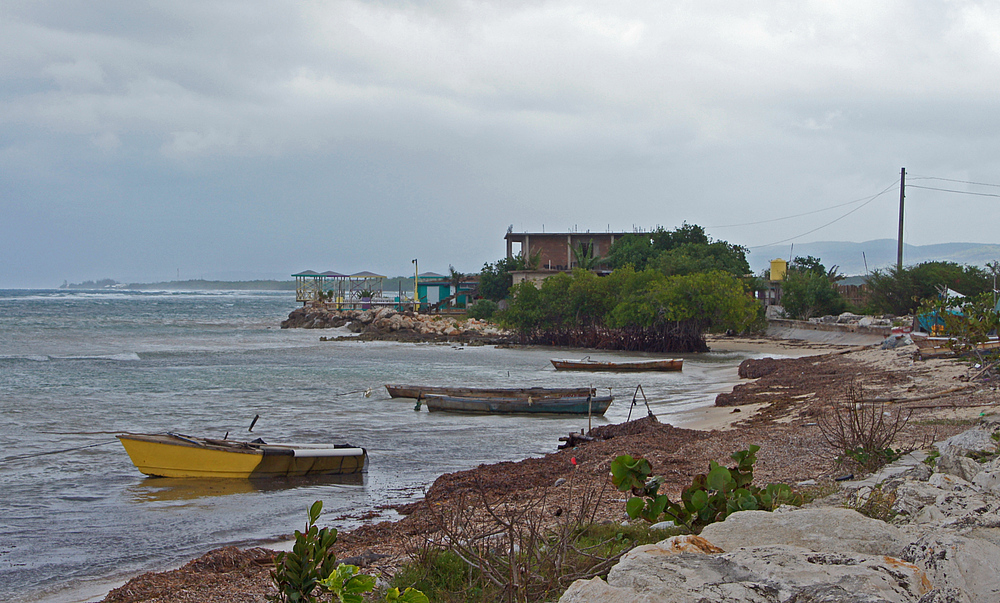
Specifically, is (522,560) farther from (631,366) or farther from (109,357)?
(109,357)

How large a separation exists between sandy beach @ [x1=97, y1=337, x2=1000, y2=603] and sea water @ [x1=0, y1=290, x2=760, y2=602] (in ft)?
4.17

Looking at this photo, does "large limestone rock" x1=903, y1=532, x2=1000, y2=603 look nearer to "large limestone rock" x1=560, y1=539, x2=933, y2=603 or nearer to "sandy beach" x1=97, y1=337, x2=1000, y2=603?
"large limestone rock" x1=560, y1=539, x2=933, y2=603

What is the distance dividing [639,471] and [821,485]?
4.17m

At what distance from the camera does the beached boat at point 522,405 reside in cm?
2247

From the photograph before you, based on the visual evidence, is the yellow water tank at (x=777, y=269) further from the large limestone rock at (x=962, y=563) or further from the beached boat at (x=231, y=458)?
the large limestone rock at (x=962, y=563)

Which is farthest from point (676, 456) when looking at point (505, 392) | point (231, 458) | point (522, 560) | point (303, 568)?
point (505, 392)

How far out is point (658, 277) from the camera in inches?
2007

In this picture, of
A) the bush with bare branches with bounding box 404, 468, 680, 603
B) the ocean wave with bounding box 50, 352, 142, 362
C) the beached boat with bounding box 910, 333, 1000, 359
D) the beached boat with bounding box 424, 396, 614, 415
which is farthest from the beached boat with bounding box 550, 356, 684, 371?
the bush with bare branches with bounding box 404, 468, 680, 603

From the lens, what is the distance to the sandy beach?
27.6ft

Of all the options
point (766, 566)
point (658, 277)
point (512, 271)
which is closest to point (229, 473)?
point (766, 566)

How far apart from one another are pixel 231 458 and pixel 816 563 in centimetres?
1296

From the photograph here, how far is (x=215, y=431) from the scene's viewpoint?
2109 centimetres

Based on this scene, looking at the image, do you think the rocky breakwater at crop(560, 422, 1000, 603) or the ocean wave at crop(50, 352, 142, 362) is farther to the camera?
the ocean wave at crop(50, 352, 142, 362)

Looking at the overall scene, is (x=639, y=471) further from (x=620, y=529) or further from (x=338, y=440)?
(x=338, y=440)
